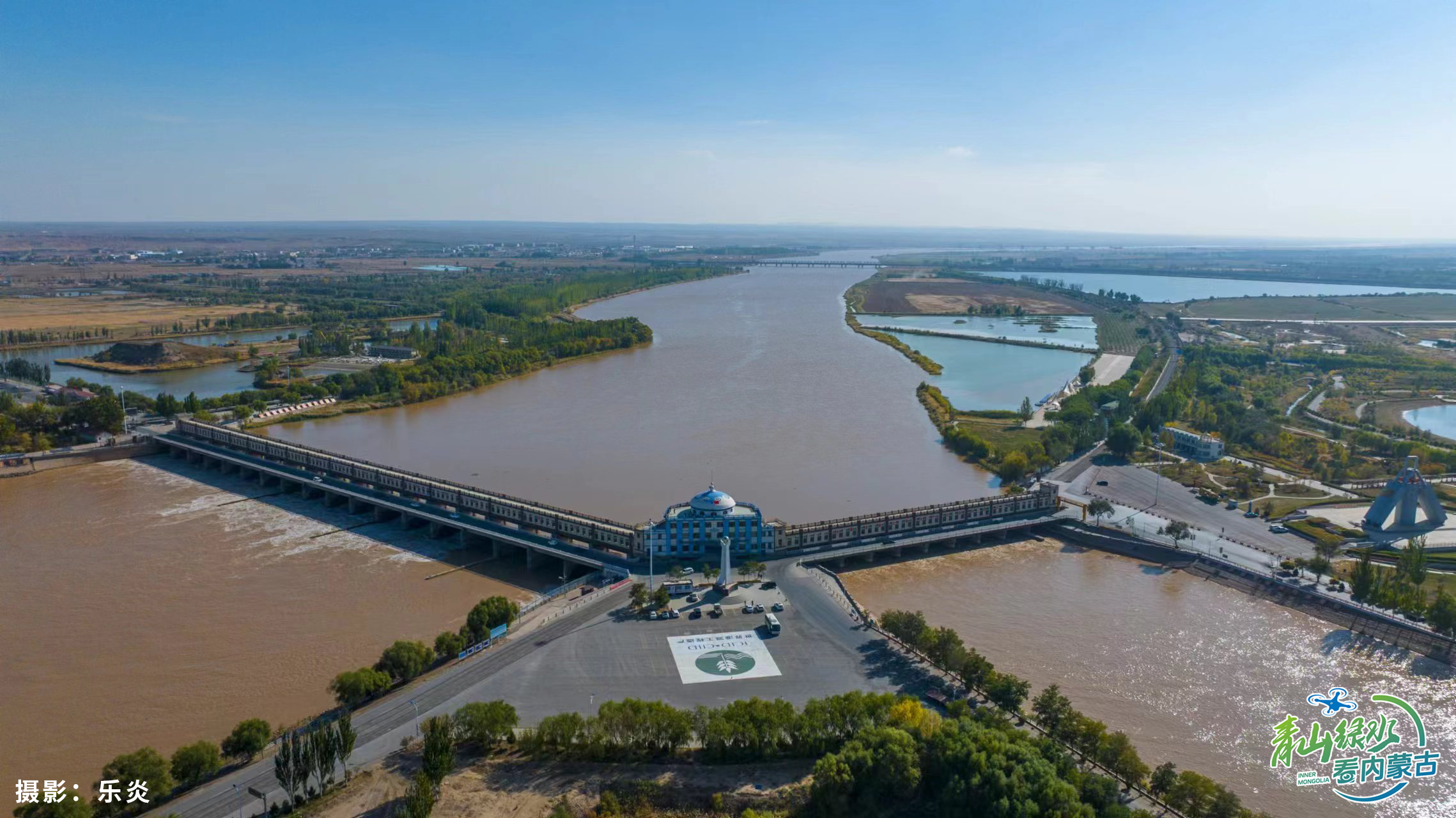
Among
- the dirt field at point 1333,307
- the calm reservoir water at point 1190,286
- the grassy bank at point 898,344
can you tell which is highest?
the calm reservoir water at point 1190,286

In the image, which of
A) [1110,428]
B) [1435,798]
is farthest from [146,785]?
[1110,428]

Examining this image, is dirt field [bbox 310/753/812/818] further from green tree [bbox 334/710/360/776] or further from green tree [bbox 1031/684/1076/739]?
green tree [bbox 1031/684/1076/739]

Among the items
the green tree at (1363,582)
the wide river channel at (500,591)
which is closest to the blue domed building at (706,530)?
the wide river channel at (500,591)

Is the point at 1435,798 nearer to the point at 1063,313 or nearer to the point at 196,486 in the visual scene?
the point at 196,486

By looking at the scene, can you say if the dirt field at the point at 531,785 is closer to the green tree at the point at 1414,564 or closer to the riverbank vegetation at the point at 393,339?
the green tree at the point at 1414,564

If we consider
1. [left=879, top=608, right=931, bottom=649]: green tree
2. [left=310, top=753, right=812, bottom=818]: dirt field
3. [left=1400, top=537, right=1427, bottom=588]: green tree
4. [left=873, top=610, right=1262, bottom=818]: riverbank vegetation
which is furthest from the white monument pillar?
[left=1400, top=537, right=1427, bottom=588]: green tree

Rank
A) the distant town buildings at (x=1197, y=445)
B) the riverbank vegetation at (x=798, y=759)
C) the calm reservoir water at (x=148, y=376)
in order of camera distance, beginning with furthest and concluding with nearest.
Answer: the calm reservoir water at (x=148, y=376) → the distant town buildings at (x=1197, y=445) → the riverbank vegetation at (x=798, y=759)
